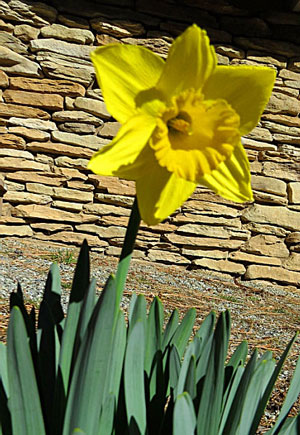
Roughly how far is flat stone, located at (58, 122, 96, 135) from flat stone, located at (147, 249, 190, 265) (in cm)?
100

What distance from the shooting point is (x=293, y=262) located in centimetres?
362

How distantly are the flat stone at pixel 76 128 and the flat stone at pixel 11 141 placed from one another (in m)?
0.29

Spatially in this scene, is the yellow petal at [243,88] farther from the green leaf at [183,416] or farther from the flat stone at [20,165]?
the flat stone at [20,165]

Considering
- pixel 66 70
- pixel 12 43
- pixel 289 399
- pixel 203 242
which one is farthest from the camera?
pixel 203 242

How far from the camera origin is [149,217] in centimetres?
57

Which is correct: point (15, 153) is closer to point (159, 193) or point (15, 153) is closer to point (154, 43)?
point (154, 43)

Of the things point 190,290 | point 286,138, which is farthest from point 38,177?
point 286,138

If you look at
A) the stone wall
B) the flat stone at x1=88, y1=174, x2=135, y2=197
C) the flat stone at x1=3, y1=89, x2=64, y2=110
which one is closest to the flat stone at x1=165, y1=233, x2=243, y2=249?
the stone wall

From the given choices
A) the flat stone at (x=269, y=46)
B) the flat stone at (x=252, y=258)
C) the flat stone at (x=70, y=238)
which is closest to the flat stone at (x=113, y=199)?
the flat stone at (x=70, y=238)

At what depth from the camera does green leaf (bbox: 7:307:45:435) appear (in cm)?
59

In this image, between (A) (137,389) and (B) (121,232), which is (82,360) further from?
(B) (121,232)

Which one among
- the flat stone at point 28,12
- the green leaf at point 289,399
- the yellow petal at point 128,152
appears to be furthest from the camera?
the flat stone at point 28,12

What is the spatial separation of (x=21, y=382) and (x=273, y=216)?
3191 mm

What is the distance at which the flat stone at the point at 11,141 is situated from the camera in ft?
10.6
